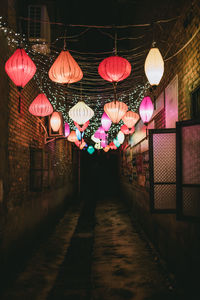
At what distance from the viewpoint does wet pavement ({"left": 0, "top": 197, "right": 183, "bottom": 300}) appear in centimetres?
516

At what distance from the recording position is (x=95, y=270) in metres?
6.52

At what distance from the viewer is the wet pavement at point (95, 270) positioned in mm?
5156

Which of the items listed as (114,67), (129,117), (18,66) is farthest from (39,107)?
(129,117)

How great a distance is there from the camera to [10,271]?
240 inches

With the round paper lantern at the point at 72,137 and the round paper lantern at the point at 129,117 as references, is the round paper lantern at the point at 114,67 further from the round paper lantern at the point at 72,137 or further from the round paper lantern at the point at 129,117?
the round paper lantern at the point at 72,137

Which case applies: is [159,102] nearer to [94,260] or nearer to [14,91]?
[14,91]

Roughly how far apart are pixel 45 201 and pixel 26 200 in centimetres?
303

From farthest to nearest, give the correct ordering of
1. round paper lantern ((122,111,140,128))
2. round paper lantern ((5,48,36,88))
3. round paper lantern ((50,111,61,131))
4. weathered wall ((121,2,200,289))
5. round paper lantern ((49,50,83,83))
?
round paper lantern ((50,111,61,131)) → round paper lantern ((122,111,140,128)) → round paper lantern ((49,50,83,83)) → round paper lantern ((5,48,36,88)) → weathered wall ((121,2,200,289))

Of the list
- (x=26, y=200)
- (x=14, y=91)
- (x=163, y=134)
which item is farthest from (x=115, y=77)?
(x=26, y=200)

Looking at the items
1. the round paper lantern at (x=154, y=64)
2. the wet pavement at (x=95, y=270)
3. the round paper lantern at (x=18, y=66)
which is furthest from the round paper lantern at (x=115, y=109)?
the wet pavement at (x=95, y=270)

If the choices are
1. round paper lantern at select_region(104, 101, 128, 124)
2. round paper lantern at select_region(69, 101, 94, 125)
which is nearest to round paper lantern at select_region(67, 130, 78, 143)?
round paper lantern at select_region(69, 101, 94, 125)

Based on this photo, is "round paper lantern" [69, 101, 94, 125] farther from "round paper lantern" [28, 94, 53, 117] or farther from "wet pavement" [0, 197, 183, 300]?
"wet pavement" [0, 197, 183, 300]

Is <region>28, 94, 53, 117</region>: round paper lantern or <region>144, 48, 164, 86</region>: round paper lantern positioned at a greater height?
<region>144, 48, 164, 86</region>: round paper lantern

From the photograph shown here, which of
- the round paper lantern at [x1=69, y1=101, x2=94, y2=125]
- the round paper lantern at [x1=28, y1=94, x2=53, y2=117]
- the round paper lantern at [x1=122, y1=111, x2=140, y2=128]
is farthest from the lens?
the round paper lantern at [x1=122, y1=111, x2=140, y2=128]
